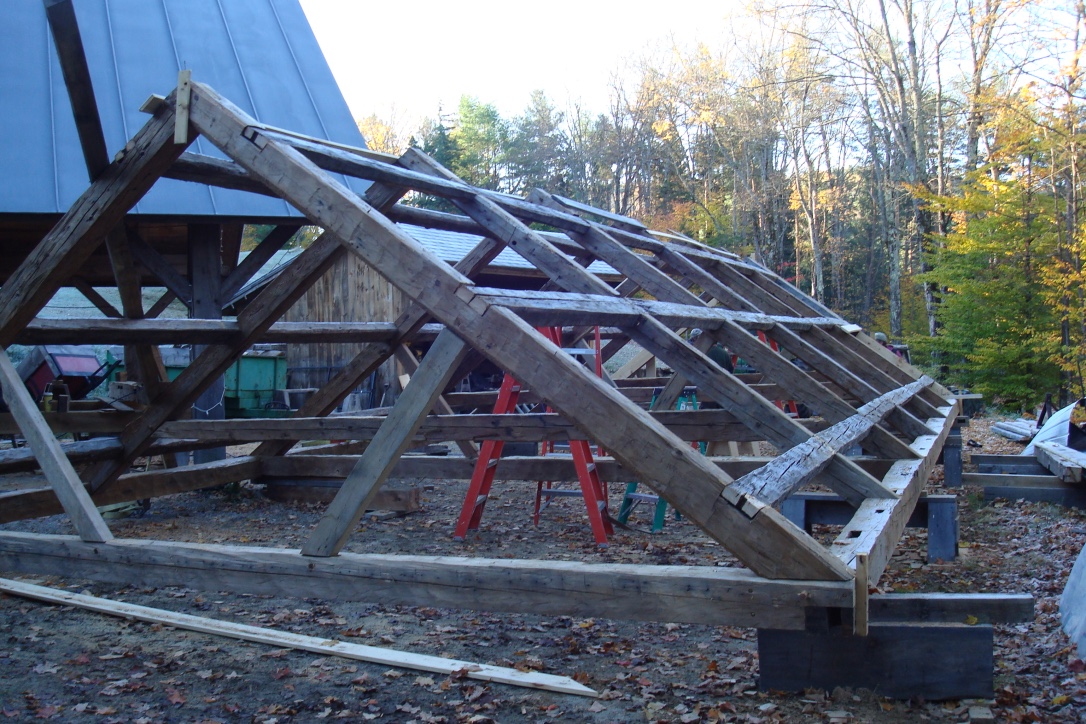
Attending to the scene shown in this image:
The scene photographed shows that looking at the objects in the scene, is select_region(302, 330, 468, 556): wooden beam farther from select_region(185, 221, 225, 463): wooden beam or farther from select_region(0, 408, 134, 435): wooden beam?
select_region(185, 221, 225, 463): wooden beam

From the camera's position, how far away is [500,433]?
6.61 metres

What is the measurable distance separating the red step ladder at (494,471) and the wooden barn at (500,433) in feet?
0.07

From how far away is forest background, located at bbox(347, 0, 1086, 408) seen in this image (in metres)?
16.0

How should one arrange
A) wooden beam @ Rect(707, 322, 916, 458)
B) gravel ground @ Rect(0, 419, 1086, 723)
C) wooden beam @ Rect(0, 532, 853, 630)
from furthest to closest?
wooden beam @ Rect(707, 322, 916, 458), gravel ground @ Rect(0, 419, 1086, 723), wooden beam @ Rect(0, 532, 853, 630)

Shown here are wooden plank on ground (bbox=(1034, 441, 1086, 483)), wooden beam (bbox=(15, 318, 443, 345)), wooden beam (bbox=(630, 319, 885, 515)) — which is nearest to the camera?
wooden beam (bbox=(630, 319, 885, 515))

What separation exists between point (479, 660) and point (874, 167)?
33688 mm

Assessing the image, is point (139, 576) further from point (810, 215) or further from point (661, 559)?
point (810, 215)

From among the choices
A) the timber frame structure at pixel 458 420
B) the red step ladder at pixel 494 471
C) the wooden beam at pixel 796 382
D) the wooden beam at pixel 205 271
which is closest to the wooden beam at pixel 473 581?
the timber frame structure at pixel 458 420

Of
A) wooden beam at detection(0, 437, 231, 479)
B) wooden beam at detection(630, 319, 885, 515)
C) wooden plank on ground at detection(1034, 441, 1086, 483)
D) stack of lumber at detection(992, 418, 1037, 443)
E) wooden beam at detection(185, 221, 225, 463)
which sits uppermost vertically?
wooden beam at detection(185, 221, 225, 463)

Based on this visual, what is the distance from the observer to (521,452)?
11.8 metres

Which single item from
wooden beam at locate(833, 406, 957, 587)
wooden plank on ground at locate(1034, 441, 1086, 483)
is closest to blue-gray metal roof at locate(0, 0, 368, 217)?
wooden beam at locate(833, 406, 957, 587)

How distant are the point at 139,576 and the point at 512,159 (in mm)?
39224

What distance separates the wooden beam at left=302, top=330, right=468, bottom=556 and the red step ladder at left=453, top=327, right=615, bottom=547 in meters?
2.96

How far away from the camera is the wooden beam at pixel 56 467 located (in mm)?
4207
